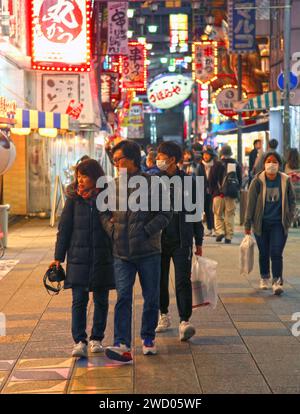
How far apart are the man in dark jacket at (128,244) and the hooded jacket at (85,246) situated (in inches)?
4.3

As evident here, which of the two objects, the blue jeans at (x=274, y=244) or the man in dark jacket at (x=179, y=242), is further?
the blue jeans at (x=274, y=244)

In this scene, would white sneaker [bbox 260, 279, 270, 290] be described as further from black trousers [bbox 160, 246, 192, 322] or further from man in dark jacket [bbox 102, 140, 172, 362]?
man in dark jacket [bbox 102, 140, 172, 362]

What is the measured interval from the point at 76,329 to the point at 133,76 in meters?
27.7

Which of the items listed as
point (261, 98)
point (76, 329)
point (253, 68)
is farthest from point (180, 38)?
point (76, 329)

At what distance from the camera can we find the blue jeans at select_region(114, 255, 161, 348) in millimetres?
6352

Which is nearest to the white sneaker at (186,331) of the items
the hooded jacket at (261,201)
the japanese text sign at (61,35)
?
the hooded jacket at (261,201)

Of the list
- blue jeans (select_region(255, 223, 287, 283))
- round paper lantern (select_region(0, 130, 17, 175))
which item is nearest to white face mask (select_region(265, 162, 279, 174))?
blue jeans (select_region(255, 223, 287, 283))

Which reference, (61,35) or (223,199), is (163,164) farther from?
(61,35)

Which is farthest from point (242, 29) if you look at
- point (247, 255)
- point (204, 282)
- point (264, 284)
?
point (204, 282)

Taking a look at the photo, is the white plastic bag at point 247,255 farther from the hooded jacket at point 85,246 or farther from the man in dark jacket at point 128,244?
the hooded jacket at point 85,246

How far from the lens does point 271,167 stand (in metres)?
9.27

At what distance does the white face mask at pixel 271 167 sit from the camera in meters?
9.26

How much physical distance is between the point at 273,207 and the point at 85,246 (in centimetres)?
360
